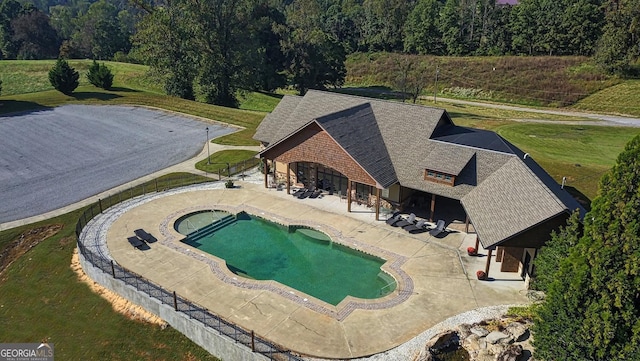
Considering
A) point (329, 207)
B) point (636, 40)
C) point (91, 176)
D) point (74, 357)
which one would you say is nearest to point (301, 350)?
point (74, 357)

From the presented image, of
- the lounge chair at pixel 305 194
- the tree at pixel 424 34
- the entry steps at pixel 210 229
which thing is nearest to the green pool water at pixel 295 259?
the entry steps at pixel 210 229

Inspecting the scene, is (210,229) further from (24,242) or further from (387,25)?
(387,25)

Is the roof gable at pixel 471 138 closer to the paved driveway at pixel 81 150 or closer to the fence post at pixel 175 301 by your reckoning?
the fence post at pixel 175 301

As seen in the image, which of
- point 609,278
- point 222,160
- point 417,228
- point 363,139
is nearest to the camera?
point 609,278

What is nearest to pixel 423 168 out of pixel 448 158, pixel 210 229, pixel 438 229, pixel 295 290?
pixel 448 158

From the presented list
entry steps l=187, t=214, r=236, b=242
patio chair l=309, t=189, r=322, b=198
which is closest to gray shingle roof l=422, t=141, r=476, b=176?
patio chair l=309, t=189, r=322, b=198

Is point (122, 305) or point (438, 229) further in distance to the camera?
point (438, 229)
